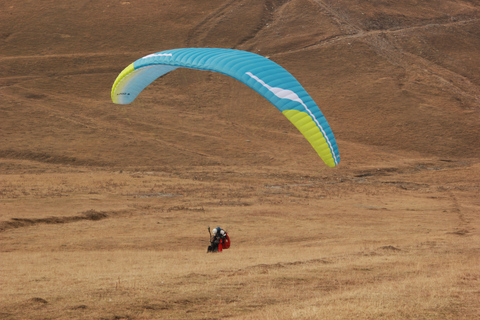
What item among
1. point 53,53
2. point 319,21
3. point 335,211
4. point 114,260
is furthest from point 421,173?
point 53,53

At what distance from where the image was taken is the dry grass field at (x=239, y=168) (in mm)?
10305

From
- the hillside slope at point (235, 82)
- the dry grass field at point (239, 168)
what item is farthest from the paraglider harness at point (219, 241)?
the hillside slope at point (235, 82)

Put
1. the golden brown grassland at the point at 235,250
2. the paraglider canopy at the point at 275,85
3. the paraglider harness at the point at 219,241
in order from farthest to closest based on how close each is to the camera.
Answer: the paraglider harness at the point at 219,241 → the paraglider canopy at the point at 275,85 → the golden brown grassland at the point at 235,250

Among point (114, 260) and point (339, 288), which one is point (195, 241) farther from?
point (339, 288)

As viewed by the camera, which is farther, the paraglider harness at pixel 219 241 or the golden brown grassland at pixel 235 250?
the paraglider harness at pixel 219 241

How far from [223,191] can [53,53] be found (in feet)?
195

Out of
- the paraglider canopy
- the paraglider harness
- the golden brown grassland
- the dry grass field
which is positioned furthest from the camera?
the paraglider harness

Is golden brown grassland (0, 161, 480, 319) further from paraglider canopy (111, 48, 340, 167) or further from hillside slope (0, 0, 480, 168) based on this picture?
hillside slope (0, 0, 480, 168)

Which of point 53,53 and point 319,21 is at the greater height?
point 319,21

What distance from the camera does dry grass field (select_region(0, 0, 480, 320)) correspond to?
10305 mm

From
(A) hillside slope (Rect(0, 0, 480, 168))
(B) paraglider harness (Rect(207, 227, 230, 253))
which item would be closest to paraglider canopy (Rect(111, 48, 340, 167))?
(B) paraglider harness (Rect(207, 227, 230, 253))

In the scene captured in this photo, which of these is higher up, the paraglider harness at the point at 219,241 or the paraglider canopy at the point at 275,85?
the paraglider canopy at the point at 275,85

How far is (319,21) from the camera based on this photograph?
303 ft

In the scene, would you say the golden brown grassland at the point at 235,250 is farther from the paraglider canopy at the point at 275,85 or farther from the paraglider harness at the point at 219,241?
the paraglider canopy at the point at 275,85
